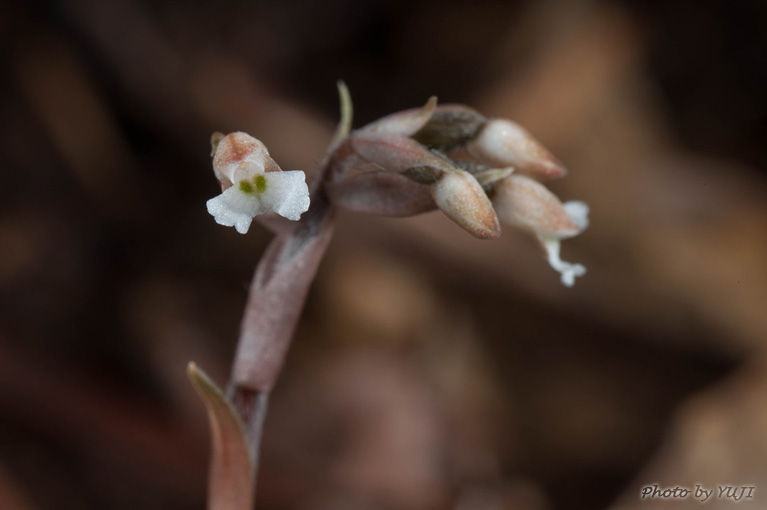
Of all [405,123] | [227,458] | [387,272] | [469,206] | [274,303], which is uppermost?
[405,123]

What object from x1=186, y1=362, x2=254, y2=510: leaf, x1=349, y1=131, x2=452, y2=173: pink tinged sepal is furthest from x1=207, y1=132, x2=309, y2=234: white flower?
x1=186, y1=362, x2=254, y2=510: leaf

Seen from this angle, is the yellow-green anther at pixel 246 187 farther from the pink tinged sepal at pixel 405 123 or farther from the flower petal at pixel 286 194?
the pink tinged sepal at pixel 405 123

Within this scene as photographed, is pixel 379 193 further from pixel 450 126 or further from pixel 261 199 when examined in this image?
pixel 261 199

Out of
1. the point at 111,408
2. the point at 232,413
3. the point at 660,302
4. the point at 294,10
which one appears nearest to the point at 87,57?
the point at 294,10

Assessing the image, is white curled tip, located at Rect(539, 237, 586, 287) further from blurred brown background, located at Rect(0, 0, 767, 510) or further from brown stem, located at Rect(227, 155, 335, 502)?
blurred brown background, located at Rect(0, 0, 767, 510)

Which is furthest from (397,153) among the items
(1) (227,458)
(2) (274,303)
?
(1) (227,458)

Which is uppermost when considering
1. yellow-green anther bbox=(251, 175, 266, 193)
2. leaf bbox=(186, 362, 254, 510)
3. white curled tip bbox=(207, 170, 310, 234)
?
yellow-green anther bbox=(251, 175, 266, 193)
